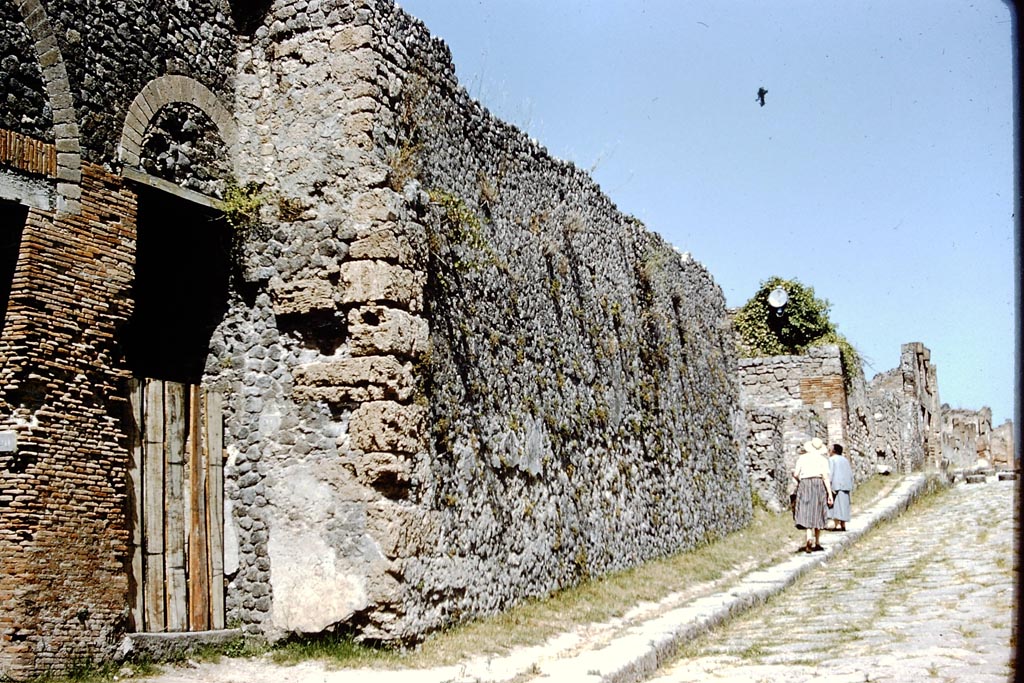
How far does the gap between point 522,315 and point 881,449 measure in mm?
19655

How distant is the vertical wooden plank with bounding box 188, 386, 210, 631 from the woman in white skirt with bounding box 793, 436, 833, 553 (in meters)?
8.92

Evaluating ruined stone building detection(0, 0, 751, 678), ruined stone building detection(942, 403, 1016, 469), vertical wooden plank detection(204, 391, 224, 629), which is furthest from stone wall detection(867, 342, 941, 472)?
vertical wooden plank detection(204, 391, 224, 629)

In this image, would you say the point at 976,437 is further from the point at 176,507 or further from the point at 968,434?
the point at 176,507

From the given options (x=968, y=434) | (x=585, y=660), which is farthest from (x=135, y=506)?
(x=968, y=434)

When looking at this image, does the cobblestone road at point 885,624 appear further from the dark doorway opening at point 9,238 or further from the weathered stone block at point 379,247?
the dark doorway opening at point 9,238

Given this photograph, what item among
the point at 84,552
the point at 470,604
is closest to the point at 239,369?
the point at 84,552

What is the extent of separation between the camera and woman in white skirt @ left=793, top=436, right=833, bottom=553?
14.1 m

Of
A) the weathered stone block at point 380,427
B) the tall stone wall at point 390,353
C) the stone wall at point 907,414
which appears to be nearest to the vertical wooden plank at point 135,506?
the tall stone wall at point 390,353

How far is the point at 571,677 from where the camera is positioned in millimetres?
6730

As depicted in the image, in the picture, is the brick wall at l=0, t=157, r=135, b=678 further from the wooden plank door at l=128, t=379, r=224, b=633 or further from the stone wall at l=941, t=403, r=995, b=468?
the stone wall at l=941, t=403, r=995, b=468

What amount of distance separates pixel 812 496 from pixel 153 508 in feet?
31.1

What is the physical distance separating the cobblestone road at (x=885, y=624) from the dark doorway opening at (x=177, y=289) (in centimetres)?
413

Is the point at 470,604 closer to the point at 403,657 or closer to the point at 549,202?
the point at 403,657

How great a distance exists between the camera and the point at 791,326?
993 inches
